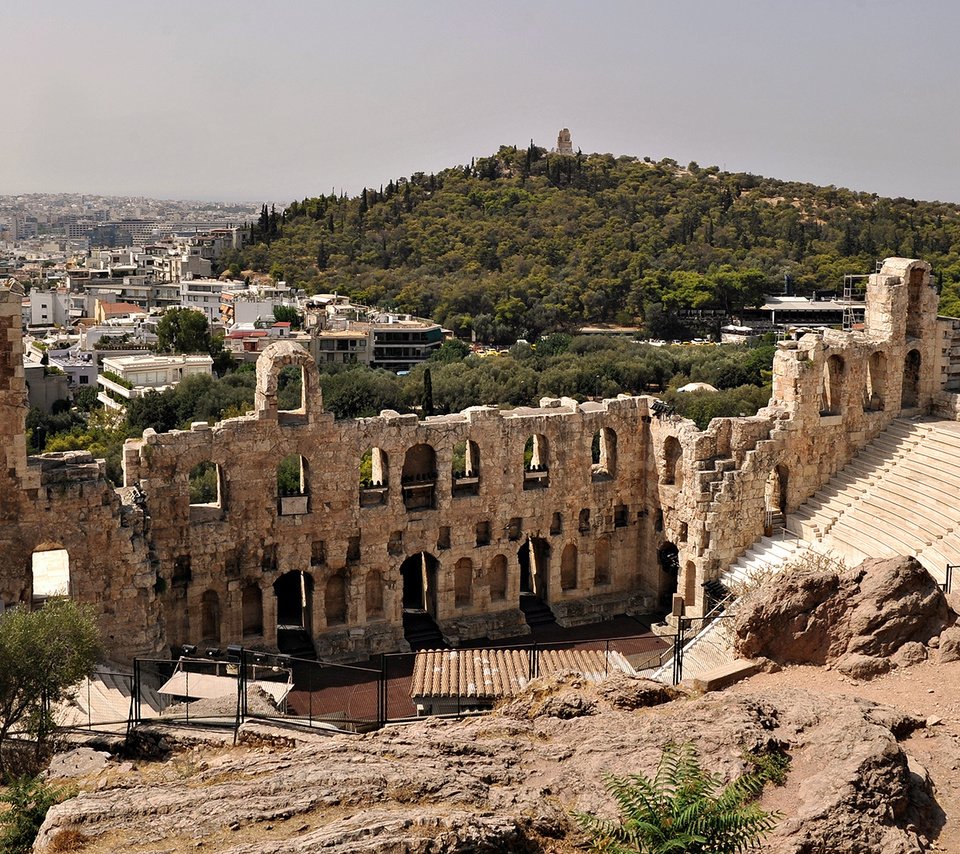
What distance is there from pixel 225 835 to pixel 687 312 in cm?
9692

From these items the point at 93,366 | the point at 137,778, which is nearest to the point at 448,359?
the point at 93,366

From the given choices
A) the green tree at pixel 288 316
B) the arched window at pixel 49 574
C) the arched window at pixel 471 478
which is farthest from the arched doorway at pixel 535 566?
the green tree at pixel 288 316

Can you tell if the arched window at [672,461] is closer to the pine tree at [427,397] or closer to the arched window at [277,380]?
the arched window at [277,380]

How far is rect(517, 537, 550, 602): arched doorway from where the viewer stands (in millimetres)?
35197

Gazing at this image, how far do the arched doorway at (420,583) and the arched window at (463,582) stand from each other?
0.70 metres

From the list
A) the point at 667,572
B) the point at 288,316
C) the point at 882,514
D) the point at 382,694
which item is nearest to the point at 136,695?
the point at 382,694

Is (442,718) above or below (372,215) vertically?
below

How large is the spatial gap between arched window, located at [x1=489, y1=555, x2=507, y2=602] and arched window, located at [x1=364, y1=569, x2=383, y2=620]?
3.76 m

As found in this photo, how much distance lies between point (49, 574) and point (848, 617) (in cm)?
2301

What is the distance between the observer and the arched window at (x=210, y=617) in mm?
30348

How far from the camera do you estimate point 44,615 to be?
20.3 metres

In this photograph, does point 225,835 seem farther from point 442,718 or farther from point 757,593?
point 757,593

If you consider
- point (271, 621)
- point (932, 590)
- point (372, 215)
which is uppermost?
point (372, 215)

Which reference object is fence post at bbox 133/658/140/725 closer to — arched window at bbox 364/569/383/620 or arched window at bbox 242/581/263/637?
arched window at bbox 242/581/263/637
